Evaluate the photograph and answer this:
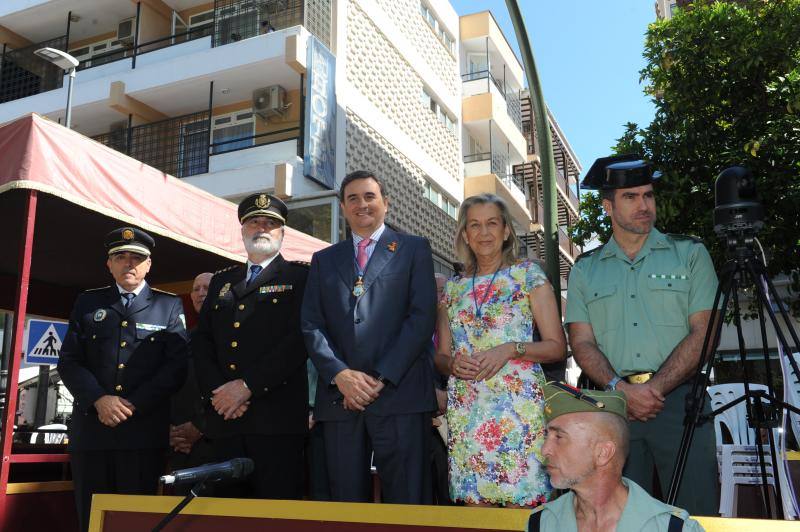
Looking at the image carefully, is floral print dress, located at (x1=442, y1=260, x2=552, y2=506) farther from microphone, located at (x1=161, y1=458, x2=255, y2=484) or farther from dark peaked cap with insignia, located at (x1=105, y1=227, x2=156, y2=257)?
dark peaked cap with insignia, located at (x1=105, y1=227, x2=156, y2=257)

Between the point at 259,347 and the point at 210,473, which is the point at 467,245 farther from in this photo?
the point at 210,473

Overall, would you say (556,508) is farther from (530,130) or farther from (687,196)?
(530,130)

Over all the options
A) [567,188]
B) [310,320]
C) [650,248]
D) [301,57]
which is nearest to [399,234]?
[310,320]

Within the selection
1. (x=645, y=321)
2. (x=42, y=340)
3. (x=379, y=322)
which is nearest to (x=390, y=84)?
(x=42, y=340)

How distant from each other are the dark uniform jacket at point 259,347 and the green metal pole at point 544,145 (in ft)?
7.11

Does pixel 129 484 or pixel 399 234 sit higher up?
pixel 399 234

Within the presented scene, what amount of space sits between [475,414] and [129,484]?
1964mm

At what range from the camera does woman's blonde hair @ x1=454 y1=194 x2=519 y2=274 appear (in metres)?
3.62

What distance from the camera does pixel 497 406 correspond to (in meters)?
3.29

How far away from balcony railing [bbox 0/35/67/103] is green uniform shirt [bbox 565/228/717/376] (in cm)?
2009

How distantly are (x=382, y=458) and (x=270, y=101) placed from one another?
14493 millimetres

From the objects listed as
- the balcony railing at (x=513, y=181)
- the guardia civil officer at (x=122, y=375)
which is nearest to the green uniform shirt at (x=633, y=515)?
the guardia civil officer at (x=122, y=375)

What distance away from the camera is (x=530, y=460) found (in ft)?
10.4

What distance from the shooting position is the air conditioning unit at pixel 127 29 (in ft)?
63.8
